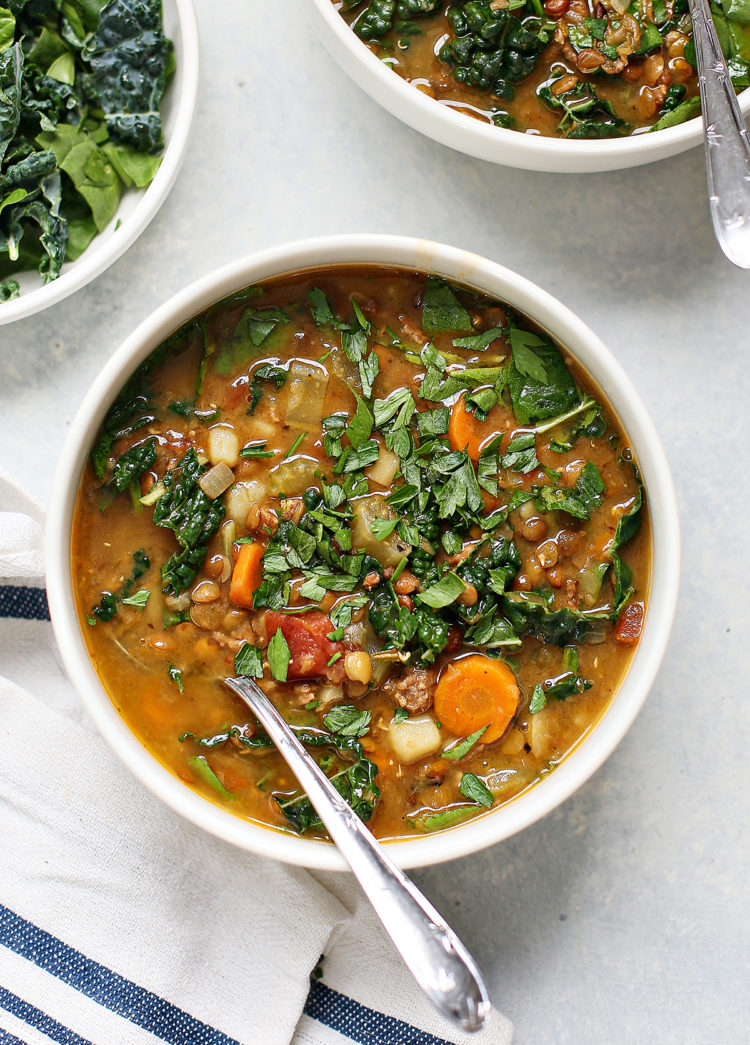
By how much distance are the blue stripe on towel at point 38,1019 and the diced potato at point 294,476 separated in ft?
5.72

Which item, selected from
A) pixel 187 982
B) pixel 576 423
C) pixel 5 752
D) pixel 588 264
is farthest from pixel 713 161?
pixel 187 982

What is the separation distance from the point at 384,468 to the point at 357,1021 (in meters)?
1.76

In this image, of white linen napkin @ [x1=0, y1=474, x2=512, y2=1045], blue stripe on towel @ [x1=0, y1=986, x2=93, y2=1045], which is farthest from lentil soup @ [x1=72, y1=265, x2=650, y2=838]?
blue stripe on towel @ [x1=0, y1=986, x2=93, y2=1045]

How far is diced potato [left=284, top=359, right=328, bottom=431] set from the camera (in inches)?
104

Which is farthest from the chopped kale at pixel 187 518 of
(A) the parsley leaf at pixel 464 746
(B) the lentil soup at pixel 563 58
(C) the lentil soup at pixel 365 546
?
(B) the lentil soup at pixel 563 58

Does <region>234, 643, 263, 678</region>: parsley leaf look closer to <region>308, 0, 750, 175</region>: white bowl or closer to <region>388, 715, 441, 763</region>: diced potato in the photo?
<region>388, 715, 441, 763</region>: diced potato

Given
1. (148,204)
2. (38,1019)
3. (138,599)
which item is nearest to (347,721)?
(138,599)

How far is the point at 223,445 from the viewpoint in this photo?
2.62 metres

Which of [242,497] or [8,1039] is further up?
[242,497]

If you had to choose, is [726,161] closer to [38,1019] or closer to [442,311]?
[442,311]

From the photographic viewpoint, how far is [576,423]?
8.77ft

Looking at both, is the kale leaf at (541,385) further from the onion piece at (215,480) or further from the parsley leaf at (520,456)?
the onion piece at (215,480)

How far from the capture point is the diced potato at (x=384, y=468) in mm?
2625

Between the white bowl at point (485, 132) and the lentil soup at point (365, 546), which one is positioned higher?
the white bowl at point (485, 132)
